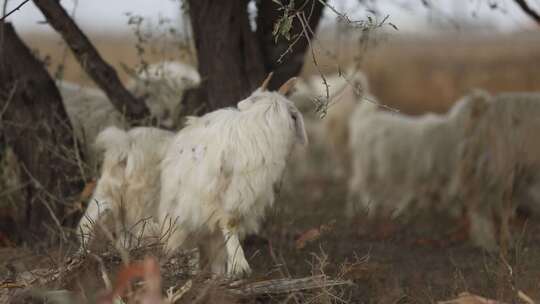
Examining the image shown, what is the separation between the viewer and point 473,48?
807 inches

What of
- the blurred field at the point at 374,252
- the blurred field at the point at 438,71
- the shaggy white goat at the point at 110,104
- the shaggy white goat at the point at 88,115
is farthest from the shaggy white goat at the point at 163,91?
the blurred field at the point at 438,71

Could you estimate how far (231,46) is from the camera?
5.58m

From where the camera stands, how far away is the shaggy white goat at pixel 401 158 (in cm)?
841

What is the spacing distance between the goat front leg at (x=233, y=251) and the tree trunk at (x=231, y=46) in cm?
142

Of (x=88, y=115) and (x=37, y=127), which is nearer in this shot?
(x=37, y=127)

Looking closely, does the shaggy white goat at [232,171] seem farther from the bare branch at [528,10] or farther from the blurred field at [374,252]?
the bare branch at [528,10]

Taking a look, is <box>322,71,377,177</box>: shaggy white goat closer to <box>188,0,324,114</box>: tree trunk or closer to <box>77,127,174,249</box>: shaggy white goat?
<box>188,0,324,114</box>: tree trunk

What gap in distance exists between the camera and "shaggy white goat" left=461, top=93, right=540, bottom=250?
261 inches

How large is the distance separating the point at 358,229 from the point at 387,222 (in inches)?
10.1

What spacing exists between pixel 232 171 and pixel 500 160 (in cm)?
323

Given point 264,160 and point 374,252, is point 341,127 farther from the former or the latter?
point 264,160

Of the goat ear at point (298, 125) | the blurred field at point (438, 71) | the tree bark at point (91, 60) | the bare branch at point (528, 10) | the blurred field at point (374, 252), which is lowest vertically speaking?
the blurred field at point (438, 71)

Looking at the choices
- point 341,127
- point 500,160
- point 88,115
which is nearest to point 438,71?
point 341,127

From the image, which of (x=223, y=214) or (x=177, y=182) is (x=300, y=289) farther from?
(x=177, y=182)
